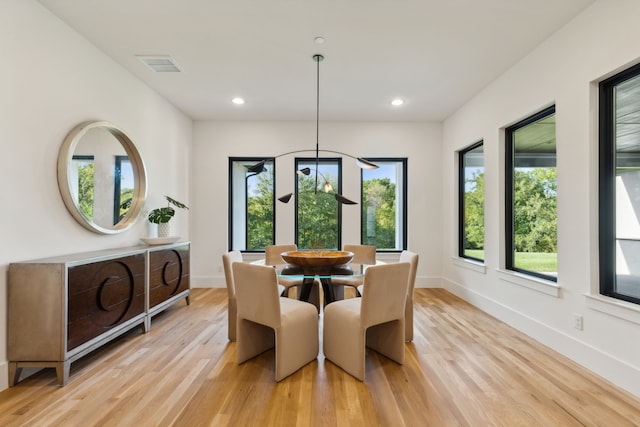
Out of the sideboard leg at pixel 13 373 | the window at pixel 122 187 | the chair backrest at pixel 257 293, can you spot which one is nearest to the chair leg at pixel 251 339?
the chair backrest at pixel 257 293

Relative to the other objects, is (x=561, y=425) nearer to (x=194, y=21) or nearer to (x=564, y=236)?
(x=564, y=236)

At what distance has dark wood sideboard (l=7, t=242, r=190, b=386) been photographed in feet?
6.93

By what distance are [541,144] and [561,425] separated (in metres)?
2.46

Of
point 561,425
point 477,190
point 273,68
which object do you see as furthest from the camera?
point 477,190

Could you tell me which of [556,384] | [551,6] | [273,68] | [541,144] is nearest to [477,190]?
[541,144]

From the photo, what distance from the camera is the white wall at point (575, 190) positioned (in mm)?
2160

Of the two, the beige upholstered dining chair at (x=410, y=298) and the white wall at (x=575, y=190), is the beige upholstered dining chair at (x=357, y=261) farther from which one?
the white wall at (x=575, y=190)

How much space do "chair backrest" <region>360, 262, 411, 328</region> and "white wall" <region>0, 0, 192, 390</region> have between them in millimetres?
2412

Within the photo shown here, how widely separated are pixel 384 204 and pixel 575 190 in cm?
295

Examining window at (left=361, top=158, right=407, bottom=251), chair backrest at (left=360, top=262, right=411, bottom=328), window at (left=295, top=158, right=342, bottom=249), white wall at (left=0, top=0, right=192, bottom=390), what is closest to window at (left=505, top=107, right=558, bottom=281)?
chair backrest at (left=360, top=262, right=411, bottom=328)

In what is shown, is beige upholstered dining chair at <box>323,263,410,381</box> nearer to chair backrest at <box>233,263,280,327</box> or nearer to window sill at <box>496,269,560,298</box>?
chair backrest at <box>233,263,280,327</box>

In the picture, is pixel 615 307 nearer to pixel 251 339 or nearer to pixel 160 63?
pixel 251 339

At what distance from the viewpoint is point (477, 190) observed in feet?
14.2

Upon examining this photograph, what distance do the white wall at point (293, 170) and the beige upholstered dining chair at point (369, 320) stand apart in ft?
9.09
